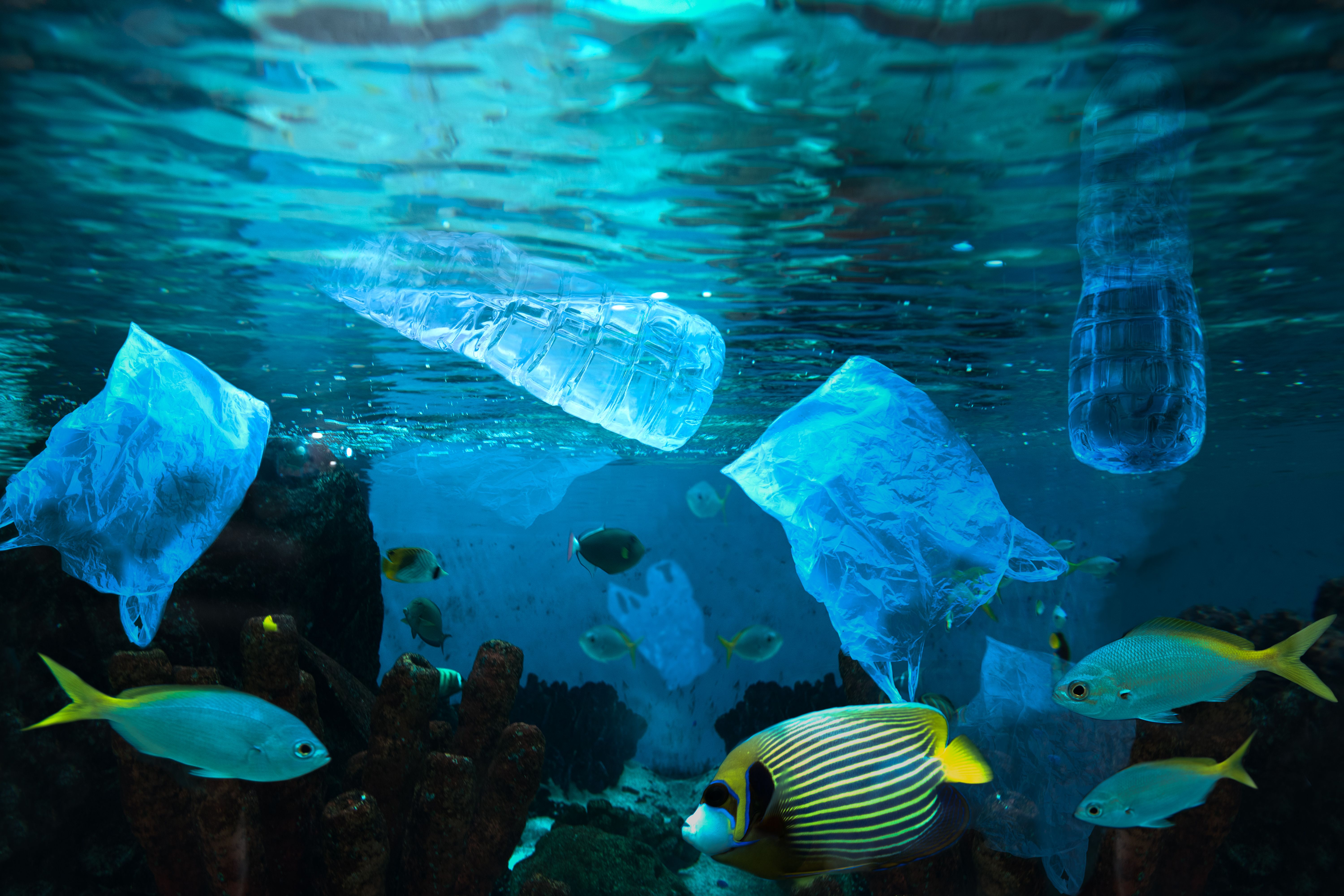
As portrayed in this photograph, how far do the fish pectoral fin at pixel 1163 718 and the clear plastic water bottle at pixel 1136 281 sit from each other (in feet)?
5.96

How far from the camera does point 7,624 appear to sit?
553cm

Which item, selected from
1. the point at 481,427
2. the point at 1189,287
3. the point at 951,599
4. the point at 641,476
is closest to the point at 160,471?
the point at 951,599

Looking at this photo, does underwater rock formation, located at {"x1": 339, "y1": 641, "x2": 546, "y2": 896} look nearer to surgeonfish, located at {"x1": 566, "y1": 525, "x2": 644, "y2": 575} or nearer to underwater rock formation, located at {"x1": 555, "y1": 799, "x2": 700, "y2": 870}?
surgeonfish, located at {"x1": 566, "y1": 525, "x2": 644, "y2": 575}

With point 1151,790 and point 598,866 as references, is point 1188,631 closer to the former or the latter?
point 1151,790

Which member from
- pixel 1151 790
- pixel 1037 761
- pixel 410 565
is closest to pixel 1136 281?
pixel 1037 761

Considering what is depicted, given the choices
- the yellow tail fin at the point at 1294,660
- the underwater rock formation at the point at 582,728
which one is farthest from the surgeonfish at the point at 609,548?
the underwater rock formation at the point at 582,728

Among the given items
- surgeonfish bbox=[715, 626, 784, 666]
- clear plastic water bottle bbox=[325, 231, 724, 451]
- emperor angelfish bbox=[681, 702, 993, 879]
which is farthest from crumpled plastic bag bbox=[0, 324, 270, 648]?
surgeonfish bbox=[715, 626, 784, 666]

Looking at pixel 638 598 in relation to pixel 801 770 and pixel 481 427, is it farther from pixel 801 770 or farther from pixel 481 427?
pixel 801 770

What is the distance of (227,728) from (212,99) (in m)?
4.20

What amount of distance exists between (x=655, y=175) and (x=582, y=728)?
12.3 metres

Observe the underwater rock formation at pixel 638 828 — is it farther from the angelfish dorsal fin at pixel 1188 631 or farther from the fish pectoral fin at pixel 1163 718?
the angelfish dorsal fin at pixel 1188 631

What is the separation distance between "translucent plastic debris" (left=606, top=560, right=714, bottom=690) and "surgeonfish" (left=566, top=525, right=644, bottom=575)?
13899mm

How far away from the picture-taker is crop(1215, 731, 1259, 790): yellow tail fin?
3.95 m

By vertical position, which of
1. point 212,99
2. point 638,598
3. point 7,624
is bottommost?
point 638,598
